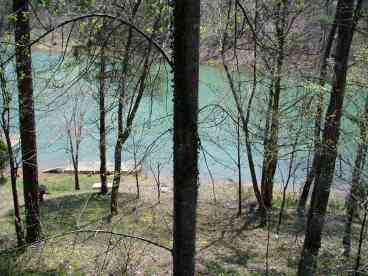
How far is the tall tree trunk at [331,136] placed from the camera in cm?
729

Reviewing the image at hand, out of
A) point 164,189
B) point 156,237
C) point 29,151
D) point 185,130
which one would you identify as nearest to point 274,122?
point 156,237

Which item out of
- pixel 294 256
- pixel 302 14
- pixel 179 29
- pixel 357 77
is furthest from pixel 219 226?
pixel 179 29

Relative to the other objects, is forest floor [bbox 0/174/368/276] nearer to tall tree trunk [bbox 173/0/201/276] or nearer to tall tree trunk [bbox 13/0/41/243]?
tall tree trunk [bbox 13/0/41/243]

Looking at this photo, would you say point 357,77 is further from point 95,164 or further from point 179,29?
point 95,164

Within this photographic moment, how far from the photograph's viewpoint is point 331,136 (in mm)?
7598

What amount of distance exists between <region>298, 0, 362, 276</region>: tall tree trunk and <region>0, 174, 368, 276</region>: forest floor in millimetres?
653

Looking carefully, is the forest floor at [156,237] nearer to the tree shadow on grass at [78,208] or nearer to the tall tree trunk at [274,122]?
the tree shadow on grass at [78,208]

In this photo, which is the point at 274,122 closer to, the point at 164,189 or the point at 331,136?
the point at 331,136

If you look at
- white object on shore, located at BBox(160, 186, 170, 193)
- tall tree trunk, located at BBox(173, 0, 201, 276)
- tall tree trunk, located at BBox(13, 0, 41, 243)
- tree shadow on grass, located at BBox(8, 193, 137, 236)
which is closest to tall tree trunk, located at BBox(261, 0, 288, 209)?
white object on shore, located at BBox(160, 186, 170, 193)

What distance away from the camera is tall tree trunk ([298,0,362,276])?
7.29 metres

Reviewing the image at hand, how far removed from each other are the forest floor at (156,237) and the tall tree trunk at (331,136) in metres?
0.65

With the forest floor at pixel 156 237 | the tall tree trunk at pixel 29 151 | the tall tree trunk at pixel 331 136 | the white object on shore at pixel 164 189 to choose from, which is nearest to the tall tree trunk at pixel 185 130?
the forest floor at pixel 156 237

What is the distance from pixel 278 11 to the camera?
1120 centimetres

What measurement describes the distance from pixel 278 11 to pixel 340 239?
6.14 metres
